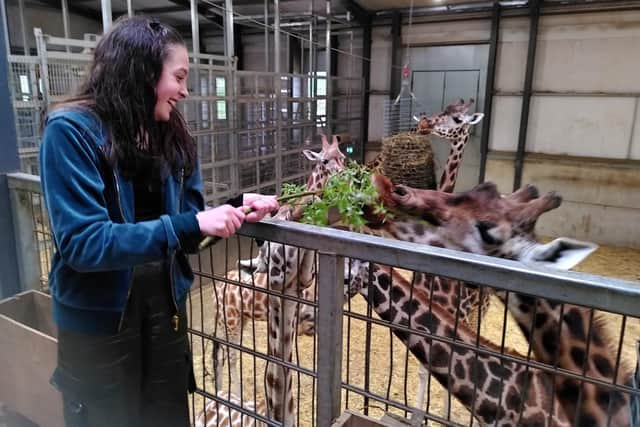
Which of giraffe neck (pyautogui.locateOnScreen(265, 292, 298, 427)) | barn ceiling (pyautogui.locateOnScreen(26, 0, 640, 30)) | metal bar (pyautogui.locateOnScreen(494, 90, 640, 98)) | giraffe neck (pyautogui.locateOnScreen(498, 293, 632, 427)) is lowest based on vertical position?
giraffe neck (pyautogui.locateOnScreen(265, 292, 298, 427))

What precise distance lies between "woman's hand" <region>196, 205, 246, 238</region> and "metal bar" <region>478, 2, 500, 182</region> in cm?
648

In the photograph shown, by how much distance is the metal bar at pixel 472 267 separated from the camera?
2.89 ft

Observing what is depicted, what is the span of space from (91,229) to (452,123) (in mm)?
4452

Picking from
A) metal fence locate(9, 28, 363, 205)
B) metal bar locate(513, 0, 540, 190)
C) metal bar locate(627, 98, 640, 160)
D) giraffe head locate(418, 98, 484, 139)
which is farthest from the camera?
metal bar locate(513, 0, 540, 190)

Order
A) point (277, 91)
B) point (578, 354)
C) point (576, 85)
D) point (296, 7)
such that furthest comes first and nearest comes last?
point (296, 7) < point (576, 85) < point (277, 91) < point (578, 354)

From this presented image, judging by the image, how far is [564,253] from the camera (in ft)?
4.28

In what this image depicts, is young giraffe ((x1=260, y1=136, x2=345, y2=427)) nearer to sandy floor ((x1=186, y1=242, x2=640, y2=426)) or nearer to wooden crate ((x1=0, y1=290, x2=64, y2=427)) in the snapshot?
sandy floor ((x1=186, y1=242, x2=640, y2=426))

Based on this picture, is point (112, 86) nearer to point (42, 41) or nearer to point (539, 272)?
point (539, 272)

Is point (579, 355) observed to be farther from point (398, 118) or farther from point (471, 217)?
point (398, 118)

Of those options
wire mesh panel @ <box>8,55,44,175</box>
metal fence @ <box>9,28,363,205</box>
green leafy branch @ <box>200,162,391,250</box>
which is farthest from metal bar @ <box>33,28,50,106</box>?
green leafy branch @ <box>200,162,391,250</box>

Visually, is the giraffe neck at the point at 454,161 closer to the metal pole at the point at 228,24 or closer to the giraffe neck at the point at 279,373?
the metal pole at the point at 228,24

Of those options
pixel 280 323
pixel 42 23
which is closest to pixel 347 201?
pixel 280 323

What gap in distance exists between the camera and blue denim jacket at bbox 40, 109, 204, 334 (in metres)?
0.95

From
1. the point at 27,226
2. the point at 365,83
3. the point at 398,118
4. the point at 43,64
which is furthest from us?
the point at 365,83
